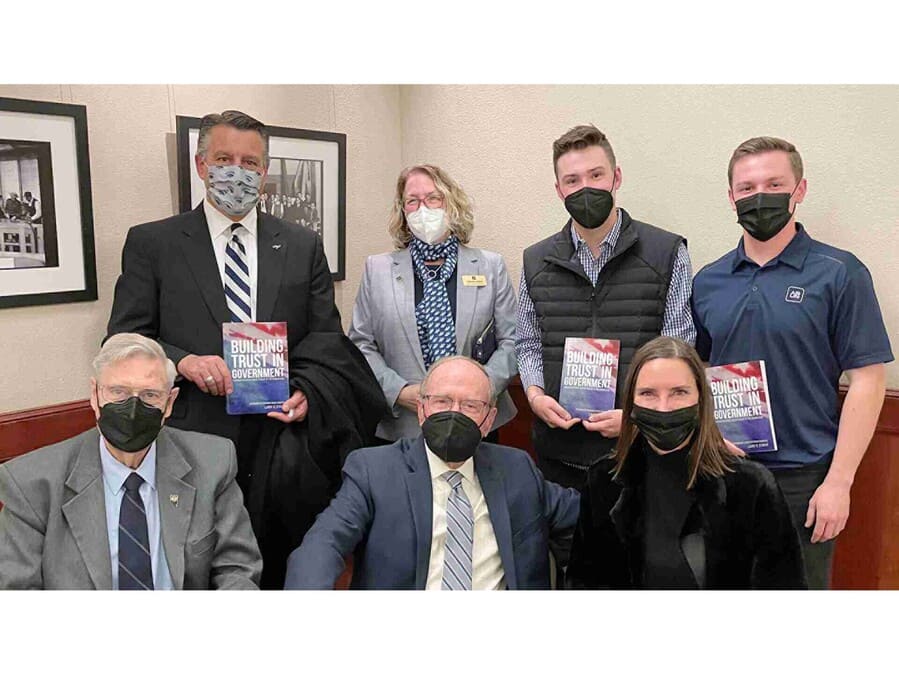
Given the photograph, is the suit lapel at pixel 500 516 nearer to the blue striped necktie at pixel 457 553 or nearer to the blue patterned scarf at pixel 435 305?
the blue striped necktie at pixel 457 553

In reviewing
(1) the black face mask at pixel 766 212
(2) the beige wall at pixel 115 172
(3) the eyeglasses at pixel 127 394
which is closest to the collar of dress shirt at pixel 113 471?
(3) the eyeglasses at pixel 127 394

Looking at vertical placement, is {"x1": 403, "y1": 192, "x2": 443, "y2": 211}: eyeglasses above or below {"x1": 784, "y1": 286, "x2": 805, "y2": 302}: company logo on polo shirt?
above

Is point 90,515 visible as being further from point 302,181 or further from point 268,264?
point 302,181

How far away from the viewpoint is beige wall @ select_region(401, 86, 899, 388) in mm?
2324

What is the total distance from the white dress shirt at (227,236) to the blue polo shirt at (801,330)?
1.34m

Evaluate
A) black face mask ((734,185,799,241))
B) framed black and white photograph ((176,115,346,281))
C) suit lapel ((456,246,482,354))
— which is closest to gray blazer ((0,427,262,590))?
suit lapel ((456,246,482,354))

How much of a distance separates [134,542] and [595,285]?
1424 mm

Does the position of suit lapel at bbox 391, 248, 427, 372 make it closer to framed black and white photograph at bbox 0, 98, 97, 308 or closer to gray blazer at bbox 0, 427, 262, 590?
gray blazer at bbox 0, 427, 262, 590

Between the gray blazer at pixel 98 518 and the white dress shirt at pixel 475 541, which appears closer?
the gray blazer at pixel 98 518

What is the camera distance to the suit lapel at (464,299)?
2.49m

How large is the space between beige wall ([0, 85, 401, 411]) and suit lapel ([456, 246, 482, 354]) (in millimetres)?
627

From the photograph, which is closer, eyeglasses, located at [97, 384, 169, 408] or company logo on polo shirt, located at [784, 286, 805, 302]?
eyeglasses, located at [97, 384, 169, 408]
